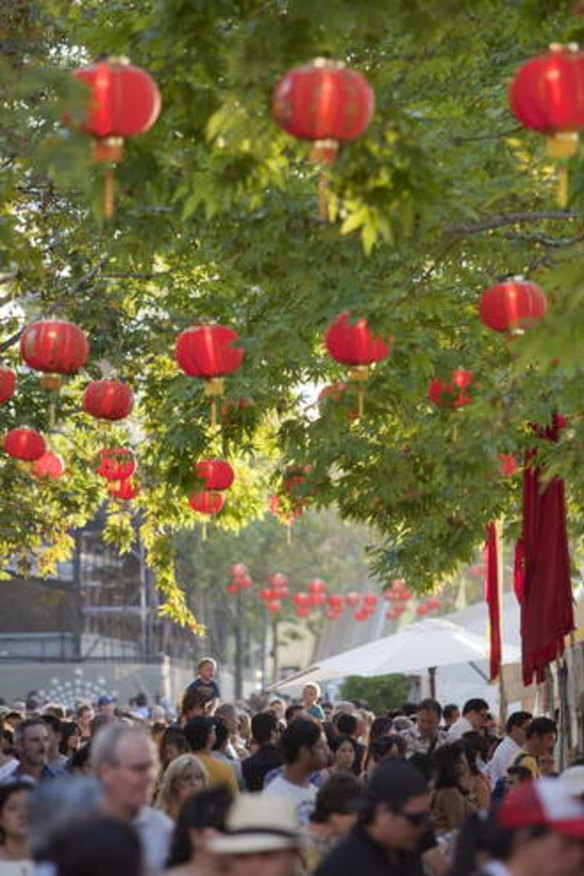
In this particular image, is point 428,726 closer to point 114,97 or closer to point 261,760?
point 261,760

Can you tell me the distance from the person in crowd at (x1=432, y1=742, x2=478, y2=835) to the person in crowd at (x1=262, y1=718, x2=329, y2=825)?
2.35ft

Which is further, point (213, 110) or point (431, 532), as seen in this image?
point (431, 532)

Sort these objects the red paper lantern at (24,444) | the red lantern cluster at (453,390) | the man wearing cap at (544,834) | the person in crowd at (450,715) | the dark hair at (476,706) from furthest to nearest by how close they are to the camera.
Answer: the person in crowd at (450,715) < the dark hair at (476,706) < the red paper lantern at (24,444) < the red lantern cluster at (453,390) < the man wearing cap at (544,834)

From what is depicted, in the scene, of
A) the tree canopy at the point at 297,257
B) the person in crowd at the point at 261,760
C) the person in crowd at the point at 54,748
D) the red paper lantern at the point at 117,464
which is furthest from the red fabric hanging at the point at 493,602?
the person in crowd at the point at 261,760

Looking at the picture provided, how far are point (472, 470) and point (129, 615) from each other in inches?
1917

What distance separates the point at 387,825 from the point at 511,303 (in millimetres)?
5600

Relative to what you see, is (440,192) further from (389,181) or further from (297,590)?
(297,590)

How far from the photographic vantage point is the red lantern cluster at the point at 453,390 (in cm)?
1734

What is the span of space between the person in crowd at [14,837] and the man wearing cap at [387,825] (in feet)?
5.69

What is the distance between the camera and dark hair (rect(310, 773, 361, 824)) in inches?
367

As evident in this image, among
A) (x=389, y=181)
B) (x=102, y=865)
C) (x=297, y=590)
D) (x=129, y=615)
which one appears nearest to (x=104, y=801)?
(x=102, y=865)

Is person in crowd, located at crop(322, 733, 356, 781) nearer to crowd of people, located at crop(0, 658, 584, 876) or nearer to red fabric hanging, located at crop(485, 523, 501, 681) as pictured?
crowd of people, located at crop(0, 658, 584, 876)

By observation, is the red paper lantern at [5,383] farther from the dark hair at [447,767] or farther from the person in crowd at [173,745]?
the dark hair at [447,767]

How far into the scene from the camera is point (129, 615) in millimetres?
66312
